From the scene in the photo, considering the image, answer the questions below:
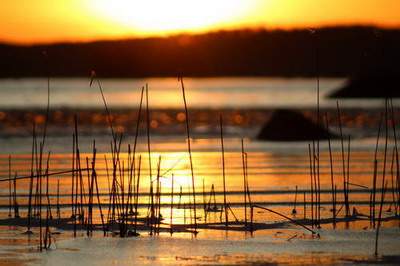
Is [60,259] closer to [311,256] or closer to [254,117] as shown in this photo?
[311,256]

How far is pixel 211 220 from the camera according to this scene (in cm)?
888

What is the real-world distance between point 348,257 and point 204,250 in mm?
962

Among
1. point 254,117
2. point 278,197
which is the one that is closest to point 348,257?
point 278,197

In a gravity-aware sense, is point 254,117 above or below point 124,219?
above

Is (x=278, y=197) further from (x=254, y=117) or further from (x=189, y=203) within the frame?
(x=254, y=117)

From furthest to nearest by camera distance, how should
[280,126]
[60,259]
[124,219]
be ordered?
1. [280,126]
2. [124,219]
3. [60,259]

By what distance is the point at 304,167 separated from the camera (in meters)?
13.3

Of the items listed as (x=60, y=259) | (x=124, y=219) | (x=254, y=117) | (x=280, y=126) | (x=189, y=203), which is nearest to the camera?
(x=60, y=259)

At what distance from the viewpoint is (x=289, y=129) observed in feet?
58.4

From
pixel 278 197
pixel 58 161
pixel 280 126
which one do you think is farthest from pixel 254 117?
pixel 278 197

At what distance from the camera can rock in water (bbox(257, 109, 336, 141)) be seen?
1767cm

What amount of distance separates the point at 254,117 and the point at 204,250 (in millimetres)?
19360

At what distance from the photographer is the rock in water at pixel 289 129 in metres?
17.7

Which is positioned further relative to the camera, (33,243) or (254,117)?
(254,117)
